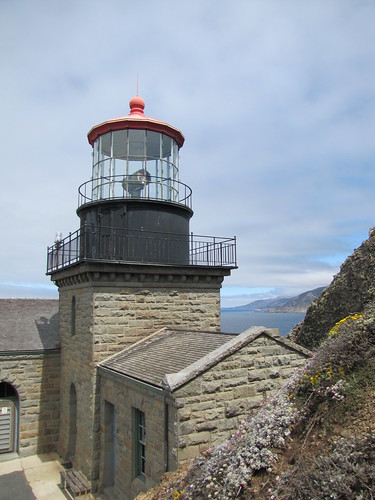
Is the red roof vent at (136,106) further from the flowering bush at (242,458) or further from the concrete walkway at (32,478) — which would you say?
the concrete walkway at (32,478)

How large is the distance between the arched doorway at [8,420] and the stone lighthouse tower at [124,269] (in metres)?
1.82

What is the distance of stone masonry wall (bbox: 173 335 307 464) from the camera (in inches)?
299

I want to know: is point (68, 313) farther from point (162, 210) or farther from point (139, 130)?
point (139, 130)

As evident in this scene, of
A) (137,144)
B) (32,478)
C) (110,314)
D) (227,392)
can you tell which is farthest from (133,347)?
(137,144)

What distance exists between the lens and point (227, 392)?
827cm

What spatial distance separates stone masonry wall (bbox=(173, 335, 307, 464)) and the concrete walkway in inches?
228

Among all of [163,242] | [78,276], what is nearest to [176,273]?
[163,242]

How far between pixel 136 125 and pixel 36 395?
10.2m

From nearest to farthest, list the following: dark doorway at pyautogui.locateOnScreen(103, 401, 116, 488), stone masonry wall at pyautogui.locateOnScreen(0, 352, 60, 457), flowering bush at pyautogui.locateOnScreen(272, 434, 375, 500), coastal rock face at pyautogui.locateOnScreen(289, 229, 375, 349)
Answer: flowering bush at pyautogui.locateOnScreen(272, 434, 375, 500) < dark doorway at pyautogui.locateOnScreen(103, 401, 116, 488) < coastal rock face at pyautogui.locateOnScreen(289, 229, 375, 349) < stone masonry wall at pyautogui.locateOnScreen(0, 352, 60, 457)

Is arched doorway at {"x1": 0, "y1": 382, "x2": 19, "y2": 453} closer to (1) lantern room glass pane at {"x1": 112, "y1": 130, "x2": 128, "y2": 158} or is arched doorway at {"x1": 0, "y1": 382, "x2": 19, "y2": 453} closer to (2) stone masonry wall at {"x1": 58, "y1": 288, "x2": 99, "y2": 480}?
(2) stone masonry wall at {"x1": 58, "y1": 288, "x2": 99, "y2": 480}

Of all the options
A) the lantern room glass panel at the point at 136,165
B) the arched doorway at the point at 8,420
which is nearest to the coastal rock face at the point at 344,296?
the lantern room glass panel at the point at 136,165

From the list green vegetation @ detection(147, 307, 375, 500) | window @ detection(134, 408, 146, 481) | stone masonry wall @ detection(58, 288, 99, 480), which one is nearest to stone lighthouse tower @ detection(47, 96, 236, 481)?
stone masonry wall @ detection(58, 288, 99, 480)

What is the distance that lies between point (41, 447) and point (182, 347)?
27.0 feet

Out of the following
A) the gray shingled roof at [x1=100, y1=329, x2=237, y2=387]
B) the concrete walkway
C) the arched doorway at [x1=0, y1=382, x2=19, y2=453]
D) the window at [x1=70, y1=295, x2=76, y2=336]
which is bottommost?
the concrete walkway
